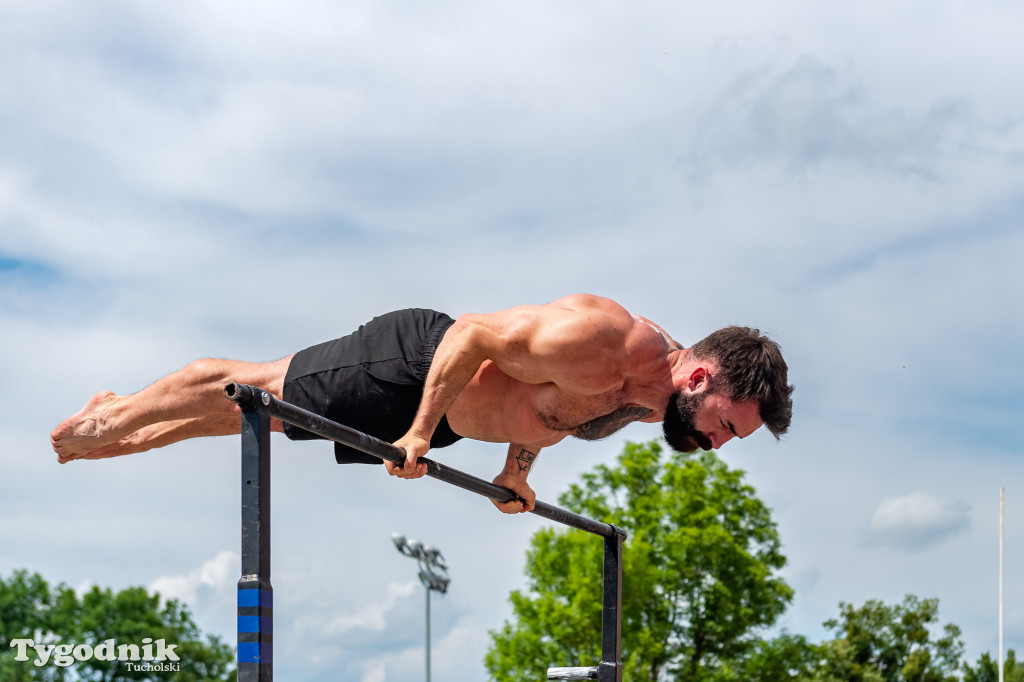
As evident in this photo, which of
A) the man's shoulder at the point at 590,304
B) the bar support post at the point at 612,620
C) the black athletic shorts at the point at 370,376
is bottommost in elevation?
the bar support post at the point at 612,620

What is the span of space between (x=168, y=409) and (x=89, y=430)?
0.43 meters

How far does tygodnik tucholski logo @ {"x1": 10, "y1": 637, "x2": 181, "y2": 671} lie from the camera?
33.3 meters

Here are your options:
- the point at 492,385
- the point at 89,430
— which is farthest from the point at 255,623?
the point at 89,430

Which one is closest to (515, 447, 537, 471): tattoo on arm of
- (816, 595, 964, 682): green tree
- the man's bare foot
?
the man's bare foot

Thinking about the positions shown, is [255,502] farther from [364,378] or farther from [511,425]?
[511,425]

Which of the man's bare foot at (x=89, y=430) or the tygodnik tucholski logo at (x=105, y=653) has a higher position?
the man's bare foot at (x=89, y=430)

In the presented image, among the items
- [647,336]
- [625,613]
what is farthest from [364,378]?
[625,613]

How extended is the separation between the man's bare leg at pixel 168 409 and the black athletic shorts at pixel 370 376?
0.13 m

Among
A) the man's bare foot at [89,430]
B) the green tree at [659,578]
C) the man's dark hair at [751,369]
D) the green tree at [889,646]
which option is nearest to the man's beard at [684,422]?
the man's dark hair at [751,369]

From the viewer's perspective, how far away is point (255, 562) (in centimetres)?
264

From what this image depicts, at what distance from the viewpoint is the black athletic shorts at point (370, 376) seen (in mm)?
4027

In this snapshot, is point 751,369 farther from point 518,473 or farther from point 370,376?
point 370,376

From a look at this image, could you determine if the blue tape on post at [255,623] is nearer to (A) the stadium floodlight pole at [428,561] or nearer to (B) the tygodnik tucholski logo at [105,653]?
(A) the stadium floodlight pole at [428,561]

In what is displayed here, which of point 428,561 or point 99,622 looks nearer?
point 428,561
